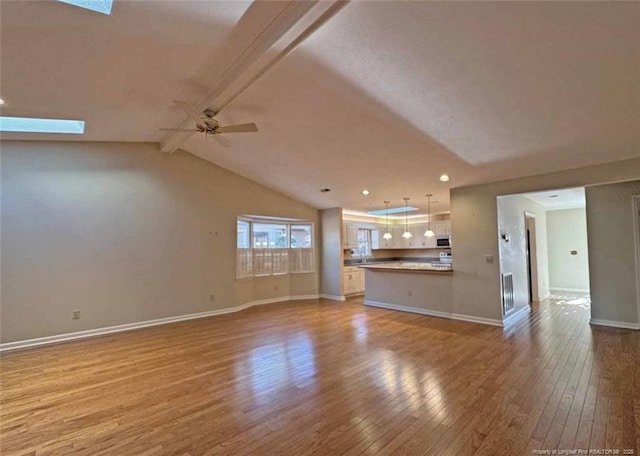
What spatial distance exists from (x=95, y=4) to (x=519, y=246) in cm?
711

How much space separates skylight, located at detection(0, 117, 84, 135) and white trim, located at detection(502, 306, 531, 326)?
7.11m

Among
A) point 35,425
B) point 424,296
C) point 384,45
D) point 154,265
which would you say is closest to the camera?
point 35,425

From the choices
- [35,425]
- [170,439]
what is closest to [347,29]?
[170,439]

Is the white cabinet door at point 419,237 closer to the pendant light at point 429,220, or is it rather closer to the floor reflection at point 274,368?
the pendant light at point 429,220

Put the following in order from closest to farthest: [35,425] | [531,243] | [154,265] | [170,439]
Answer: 1. [170,439]
2. [35,425]
3. [154,265]
4. [531,243]

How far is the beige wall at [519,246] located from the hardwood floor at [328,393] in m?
1.24

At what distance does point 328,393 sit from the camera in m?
2.82

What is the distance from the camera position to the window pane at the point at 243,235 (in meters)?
6.78

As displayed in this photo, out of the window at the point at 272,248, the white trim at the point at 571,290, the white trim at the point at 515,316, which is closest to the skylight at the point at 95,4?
the window at the point at 272,248

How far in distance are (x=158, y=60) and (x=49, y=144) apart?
305 centimetres

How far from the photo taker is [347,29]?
2.55 meters

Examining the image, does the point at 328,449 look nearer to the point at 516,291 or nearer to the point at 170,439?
the point at 170,439

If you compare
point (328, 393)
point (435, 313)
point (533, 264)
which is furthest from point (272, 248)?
point (533, 264)

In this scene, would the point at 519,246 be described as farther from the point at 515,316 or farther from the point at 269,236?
the point at 269,236
